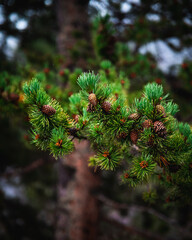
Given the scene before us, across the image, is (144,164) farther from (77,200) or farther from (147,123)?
(77,200)

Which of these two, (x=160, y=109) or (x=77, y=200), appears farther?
(x=77, y=200)

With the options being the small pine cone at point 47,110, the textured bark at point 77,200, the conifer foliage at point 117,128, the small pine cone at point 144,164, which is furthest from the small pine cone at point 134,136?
the textured bark at point 77,200

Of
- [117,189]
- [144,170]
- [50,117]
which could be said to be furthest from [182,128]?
[117,189]

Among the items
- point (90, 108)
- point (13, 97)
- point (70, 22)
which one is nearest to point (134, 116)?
point (90, 108)

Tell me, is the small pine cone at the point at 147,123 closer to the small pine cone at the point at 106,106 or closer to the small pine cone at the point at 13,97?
the small pine cone at the point at 106,106

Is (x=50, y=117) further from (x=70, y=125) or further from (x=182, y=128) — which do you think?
(x=182, y=128)

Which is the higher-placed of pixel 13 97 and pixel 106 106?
pixel 13 97

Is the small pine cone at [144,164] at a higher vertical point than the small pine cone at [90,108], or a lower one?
lower
